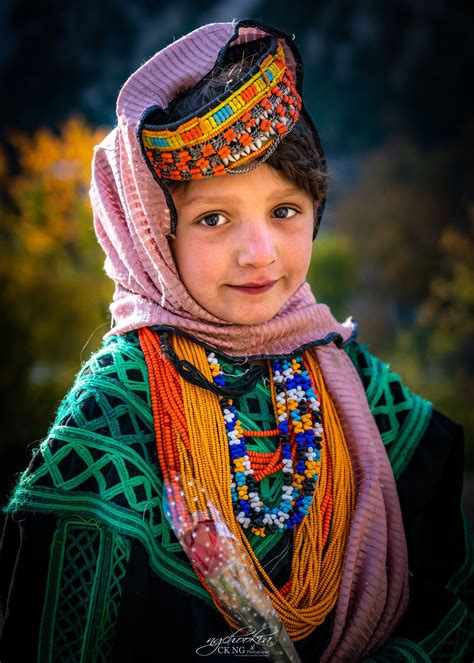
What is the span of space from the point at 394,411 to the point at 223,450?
0.60 metres

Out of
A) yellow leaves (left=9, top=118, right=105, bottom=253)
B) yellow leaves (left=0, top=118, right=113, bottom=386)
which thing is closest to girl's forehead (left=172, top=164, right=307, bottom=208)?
yellow leaves (left=0, top=118, right=113, bottom=386)

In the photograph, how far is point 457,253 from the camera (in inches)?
295

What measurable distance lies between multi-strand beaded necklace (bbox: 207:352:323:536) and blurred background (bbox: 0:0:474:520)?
443 centimetres

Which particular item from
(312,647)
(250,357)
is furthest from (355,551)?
(250,357)

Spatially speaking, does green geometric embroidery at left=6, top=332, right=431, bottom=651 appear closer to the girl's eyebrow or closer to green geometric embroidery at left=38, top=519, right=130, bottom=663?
green geometric embroidery at left=38, top=519, right=130, bottom=663

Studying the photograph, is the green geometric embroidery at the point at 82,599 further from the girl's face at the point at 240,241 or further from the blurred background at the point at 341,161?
the blurred background at the point at 341,161

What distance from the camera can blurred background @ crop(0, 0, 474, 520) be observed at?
692 centimetres

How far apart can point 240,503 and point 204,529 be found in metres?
0.13

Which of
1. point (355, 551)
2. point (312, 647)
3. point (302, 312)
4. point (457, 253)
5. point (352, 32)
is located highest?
point (352, 32)

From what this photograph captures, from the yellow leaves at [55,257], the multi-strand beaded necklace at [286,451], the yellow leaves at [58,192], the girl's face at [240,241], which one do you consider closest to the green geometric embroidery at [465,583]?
the multi-strand beaded necklace at [286,451]

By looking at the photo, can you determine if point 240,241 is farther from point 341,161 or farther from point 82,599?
point 341,161

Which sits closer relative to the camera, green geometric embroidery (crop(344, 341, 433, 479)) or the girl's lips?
the girl's lips

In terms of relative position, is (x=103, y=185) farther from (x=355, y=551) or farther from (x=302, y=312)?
(x=355, y=551)

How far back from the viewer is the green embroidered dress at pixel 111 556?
1388 mm
